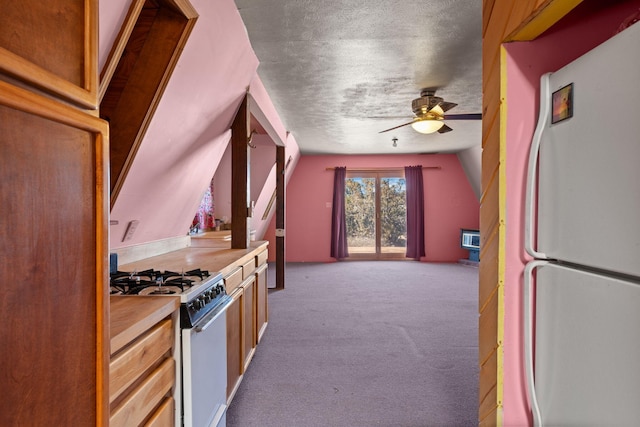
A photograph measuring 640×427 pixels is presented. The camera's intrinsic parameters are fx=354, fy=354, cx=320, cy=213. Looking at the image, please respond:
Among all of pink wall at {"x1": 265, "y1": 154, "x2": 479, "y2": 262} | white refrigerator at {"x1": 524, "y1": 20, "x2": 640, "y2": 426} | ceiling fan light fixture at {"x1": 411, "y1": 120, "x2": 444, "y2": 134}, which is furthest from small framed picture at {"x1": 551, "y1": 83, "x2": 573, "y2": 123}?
pink wall at {"x1": 265, "y1": 154, "x2": 479, "y2": 262}

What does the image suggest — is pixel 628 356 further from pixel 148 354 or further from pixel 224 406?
pixel 224 406

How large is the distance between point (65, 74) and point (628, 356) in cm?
143

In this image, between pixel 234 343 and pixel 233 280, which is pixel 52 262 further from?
pixel 234 343

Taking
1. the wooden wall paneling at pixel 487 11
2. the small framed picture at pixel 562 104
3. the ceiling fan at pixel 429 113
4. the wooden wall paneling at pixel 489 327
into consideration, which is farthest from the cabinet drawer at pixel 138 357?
the ceiling fan at pixel 429 113

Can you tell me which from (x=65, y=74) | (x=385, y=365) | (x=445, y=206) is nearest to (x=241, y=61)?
(x=65, y=74)

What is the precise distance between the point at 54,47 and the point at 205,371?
1.21 meters

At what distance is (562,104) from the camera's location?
1.15 m

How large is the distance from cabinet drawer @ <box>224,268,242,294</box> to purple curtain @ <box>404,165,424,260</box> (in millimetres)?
5479

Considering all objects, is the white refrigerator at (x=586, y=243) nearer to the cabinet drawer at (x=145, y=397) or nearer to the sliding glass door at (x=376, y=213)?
the cabinet drawer at (x=145, y=397)

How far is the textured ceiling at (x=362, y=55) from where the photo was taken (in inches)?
80.6

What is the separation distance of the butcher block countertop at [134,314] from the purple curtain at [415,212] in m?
6.34

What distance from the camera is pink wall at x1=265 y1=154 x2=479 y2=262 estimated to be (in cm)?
723

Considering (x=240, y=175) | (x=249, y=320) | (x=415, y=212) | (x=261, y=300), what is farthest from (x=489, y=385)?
(x=415, y=212)

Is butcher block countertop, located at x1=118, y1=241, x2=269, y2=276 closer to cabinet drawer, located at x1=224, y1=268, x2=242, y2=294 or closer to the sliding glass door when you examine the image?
cabinet drawer, located at x1=224, y1=268, x2=242, y2=294
